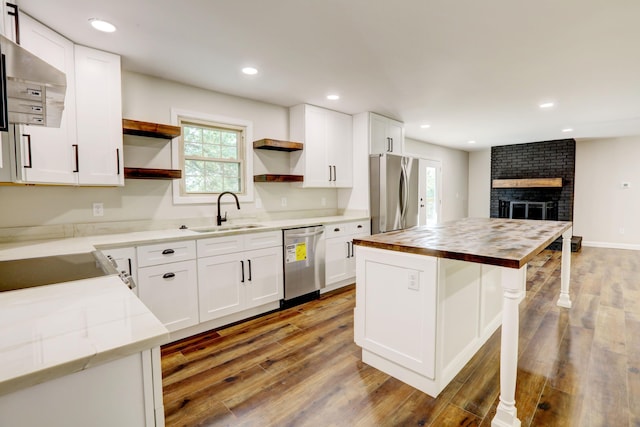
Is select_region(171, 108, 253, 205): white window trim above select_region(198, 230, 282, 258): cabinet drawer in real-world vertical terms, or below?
above

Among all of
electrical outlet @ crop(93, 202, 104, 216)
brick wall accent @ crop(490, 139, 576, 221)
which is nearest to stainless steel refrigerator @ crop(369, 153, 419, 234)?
electrical outlet @ crop(93, 202, 104, 216)

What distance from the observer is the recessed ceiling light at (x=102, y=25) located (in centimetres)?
204

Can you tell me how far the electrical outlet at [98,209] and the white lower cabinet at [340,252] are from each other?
2212 millimetres

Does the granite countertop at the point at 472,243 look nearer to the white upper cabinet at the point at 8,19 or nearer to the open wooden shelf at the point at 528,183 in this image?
the white upper cabinet at the point at 8,19

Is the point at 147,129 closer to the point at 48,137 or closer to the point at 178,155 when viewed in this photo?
the point at 178,155

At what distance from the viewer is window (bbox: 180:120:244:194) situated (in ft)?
10.7

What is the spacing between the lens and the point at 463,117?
468cm

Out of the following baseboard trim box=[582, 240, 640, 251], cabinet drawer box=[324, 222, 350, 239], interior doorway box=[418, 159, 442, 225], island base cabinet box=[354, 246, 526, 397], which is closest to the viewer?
island base cabinet box=[354, 246, 526, 397]

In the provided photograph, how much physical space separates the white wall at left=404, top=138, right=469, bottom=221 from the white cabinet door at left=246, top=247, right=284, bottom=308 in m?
4.53

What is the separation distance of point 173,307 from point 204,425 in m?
1.10

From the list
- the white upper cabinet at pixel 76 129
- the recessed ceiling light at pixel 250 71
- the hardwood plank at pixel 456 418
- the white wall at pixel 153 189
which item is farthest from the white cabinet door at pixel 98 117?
the hardwood plank at pixel 456 418

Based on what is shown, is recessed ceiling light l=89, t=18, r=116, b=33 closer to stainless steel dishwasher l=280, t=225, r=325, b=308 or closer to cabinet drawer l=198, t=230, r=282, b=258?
cabinet drawer l=198, t=230, r=282, b=258

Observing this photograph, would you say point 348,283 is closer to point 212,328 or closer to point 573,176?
point 212,328

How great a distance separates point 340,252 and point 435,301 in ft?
6.97
